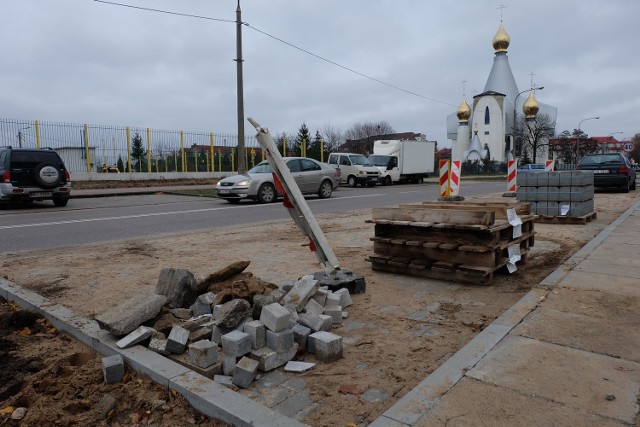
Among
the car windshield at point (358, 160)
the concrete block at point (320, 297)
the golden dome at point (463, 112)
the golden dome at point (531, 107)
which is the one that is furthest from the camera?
the golden dome at point (463, 112)

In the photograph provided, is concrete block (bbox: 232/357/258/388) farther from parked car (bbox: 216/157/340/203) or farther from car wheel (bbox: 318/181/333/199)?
car wheel (bbox: 318/181/333/199)

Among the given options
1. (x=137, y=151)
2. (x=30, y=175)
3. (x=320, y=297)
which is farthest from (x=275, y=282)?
(x=137, y=151)

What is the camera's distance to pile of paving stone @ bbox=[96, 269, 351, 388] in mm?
3227

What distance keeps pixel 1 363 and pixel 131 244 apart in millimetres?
5051

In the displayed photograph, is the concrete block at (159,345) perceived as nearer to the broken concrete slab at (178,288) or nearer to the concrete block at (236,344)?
the concrete block at (236,344)

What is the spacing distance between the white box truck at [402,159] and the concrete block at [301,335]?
88.5 ft

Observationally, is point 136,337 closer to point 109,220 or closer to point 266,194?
point 109,220

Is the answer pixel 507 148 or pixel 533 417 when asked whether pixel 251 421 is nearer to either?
pixel 533 417

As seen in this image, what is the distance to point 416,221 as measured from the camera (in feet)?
18.5

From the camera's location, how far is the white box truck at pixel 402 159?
31.2 meters

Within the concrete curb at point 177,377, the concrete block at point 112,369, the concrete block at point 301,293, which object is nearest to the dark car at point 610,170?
the concrete block at point 301,293

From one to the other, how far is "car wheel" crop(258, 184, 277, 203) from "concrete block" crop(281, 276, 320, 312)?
1252 centimetres

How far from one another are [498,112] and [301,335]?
236 ft

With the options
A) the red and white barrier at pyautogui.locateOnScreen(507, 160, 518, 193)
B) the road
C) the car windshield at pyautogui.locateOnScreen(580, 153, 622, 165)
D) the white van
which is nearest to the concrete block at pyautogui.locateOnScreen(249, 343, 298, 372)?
the road
